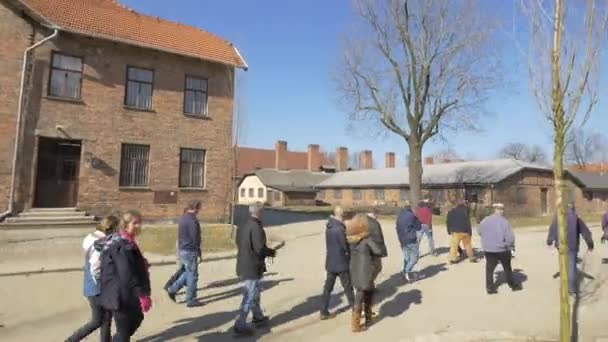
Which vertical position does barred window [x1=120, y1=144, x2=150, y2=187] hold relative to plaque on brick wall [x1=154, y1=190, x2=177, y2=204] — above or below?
above

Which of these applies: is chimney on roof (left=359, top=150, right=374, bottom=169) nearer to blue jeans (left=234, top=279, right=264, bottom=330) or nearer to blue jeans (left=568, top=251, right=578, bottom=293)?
blue jeans (left=568, top=251, right=578, bottom=293)

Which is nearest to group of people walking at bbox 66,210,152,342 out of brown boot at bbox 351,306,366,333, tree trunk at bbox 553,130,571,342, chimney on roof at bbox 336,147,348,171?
brown boot at bbox 351,306,366,333

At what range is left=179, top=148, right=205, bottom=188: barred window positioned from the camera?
62.4 ft

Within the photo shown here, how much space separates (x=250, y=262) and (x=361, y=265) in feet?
5.33

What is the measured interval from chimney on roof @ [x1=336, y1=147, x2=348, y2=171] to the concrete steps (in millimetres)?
52570

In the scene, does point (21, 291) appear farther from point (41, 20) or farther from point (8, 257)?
point (41, 20)

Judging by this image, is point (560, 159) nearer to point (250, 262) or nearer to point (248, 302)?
point (250, 262)

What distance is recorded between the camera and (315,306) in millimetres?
7648

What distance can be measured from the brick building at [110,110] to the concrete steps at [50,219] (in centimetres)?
40

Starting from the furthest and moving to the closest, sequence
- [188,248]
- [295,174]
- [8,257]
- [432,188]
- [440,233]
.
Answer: [295,174]
[432,188]
[440,233]
[8,257]
[188,248]

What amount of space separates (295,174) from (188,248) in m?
47.3

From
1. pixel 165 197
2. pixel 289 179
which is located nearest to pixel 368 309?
pixel 165 197

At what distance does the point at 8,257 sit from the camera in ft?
37.6

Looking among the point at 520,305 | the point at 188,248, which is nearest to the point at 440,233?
the point at 520,305
